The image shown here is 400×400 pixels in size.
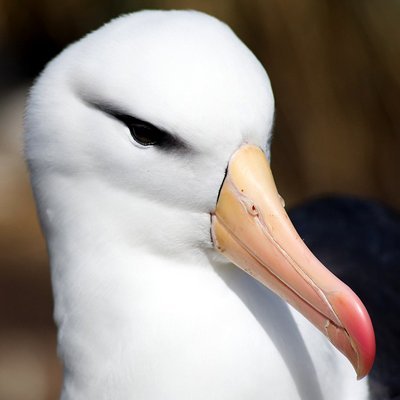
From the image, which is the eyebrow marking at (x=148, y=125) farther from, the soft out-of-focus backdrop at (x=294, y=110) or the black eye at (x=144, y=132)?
the soft out-of-focus backdrop at (x=294, y=110)

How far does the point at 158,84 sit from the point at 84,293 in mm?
596

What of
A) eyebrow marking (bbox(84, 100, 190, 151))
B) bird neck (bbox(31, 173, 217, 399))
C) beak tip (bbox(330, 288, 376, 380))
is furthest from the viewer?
bird neck (bbox(31, 173, 217, 399))

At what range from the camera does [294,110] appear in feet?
18.0

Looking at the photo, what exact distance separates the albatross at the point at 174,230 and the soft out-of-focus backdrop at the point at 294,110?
8.90ft

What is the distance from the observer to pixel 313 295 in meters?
2.19

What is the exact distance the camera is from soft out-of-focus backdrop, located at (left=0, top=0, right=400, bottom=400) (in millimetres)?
5172

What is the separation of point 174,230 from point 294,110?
3224mm

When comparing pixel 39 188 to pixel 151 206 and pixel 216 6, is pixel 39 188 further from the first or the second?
pixel 216 6

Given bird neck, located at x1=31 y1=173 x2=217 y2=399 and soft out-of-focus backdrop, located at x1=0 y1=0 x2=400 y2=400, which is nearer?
bird neck, located at x1=31 y1=173 x2=217 y2=399

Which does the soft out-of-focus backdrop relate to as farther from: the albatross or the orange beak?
the orange beak

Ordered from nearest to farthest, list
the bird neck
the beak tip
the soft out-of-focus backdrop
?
the beak tip, the bird neck, the soft out-of-focus backdrop

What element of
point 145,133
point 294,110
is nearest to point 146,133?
point 145,133

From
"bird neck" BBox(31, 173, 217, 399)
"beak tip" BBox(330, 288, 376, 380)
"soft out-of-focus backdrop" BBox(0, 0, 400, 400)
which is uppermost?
"beak tip" BBox(330, 288, 376, 380)

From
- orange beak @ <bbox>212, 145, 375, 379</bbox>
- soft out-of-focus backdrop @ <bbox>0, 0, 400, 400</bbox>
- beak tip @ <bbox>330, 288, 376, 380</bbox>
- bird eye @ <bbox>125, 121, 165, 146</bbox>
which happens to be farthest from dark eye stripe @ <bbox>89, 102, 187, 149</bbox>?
soft out-of-focus backdrop @ <bbox>0, 0, 400, 400</bbox>
